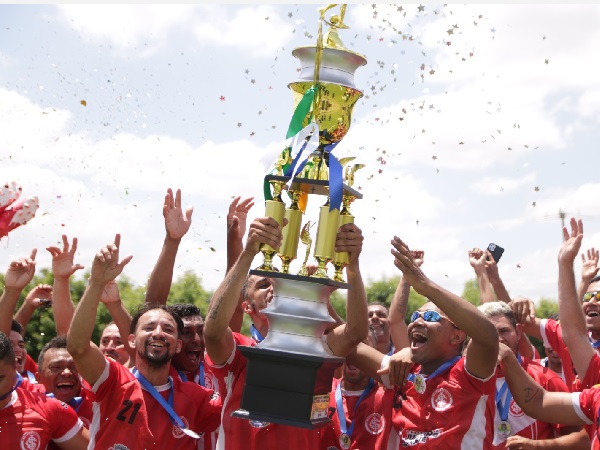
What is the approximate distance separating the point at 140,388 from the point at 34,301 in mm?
3472

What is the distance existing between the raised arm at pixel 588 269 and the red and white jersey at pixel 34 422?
441cm

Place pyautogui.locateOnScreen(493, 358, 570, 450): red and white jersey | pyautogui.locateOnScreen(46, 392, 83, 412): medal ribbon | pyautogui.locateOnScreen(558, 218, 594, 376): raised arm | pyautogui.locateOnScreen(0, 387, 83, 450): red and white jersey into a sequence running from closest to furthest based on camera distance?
pyautogui.locateOnScreen(558, 218, 594, 376): raised arm → pyautogui.locateOnScreen(0, 387, 83, 450): red and white jersey → pyautogui.locateOnScreen(493, 358, 570, 450): red and white jersey → pyautogui.locateOnScreen(46, 392, 83, 412): medal ribbon

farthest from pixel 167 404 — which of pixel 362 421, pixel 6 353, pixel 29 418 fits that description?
pixel 362 421

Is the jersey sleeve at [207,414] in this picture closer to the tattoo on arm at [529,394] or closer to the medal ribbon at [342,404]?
the medal ribbon at [342,404]

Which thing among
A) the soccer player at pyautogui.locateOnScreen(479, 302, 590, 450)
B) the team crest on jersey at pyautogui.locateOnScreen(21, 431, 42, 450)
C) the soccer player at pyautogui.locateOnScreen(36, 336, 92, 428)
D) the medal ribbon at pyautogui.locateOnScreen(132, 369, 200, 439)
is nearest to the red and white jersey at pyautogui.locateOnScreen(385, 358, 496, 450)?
the soccer player at pyautogui.locateOnScreen(479, 302, 590, 450)

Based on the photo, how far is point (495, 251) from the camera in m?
8.53

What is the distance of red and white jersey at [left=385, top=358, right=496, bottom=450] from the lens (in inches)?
229

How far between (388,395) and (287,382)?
1.76 metres

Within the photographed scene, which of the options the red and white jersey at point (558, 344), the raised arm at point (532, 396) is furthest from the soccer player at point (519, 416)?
the red and white jersey at point (558, 344)

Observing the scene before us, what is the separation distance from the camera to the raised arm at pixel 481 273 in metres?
8.16

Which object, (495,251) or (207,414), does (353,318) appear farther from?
(495,251)

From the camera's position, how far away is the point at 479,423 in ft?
19.3

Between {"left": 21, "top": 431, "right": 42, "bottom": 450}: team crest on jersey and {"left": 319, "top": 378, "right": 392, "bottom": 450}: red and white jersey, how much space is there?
2076 mm

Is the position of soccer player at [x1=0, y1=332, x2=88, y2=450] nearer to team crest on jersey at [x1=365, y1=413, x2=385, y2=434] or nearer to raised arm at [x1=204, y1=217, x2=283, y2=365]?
raised arm at [x1=204, y1=217, x2=283, y2=365]
